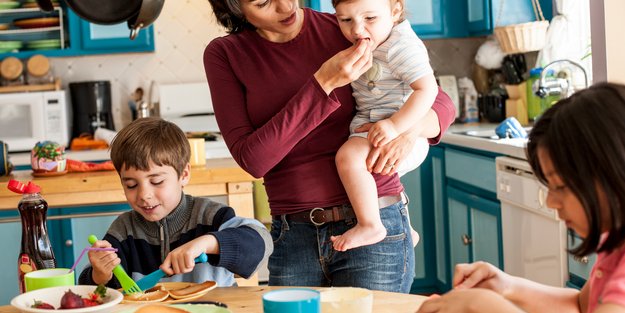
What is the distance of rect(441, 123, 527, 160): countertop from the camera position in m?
3.36

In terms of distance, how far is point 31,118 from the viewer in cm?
516

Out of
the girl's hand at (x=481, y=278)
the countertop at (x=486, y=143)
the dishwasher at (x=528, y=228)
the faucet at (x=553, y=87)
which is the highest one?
the faucet at (x=553, y=87)

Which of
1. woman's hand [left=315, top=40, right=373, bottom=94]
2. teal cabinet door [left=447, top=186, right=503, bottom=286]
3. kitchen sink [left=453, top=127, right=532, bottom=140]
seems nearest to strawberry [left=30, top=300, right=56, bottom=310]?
woman's hand [left=315, top=40, right=373, bottom=94]

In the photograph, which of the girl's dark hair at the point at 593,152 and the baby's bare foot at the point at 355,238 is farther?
Answer: the baby's bare foot at the point at 355,238

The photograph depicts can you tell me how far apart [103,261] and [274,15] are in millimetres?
603

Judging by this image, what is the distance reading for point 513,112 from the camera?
4605 mm

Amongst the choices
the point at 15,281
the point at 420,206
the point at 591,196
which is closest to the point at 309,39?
the point at 591,196

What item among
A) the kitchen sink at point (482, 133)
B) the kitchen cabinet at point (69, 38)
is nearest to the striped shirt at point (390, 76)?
the kitchen sink at point (482, 133)

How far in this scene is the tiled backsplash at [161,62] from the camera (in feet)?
18.3

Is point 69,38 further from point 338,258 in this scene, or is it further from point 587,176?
point 587,176

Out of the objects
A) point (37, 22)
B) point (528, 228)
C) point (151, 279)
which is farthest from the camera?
point (37, 22)

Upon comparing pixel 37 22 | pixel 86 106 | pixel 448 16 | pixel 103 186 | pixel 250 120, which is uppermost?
pixel 37 22

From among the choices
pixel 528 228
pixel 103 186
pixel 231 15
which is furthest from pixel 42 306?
pixel 528 228

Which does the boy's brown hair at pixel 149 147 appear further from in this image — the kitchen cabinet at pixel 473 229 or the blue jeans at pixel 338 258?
the kitchen cabinet at pixel 473 229
